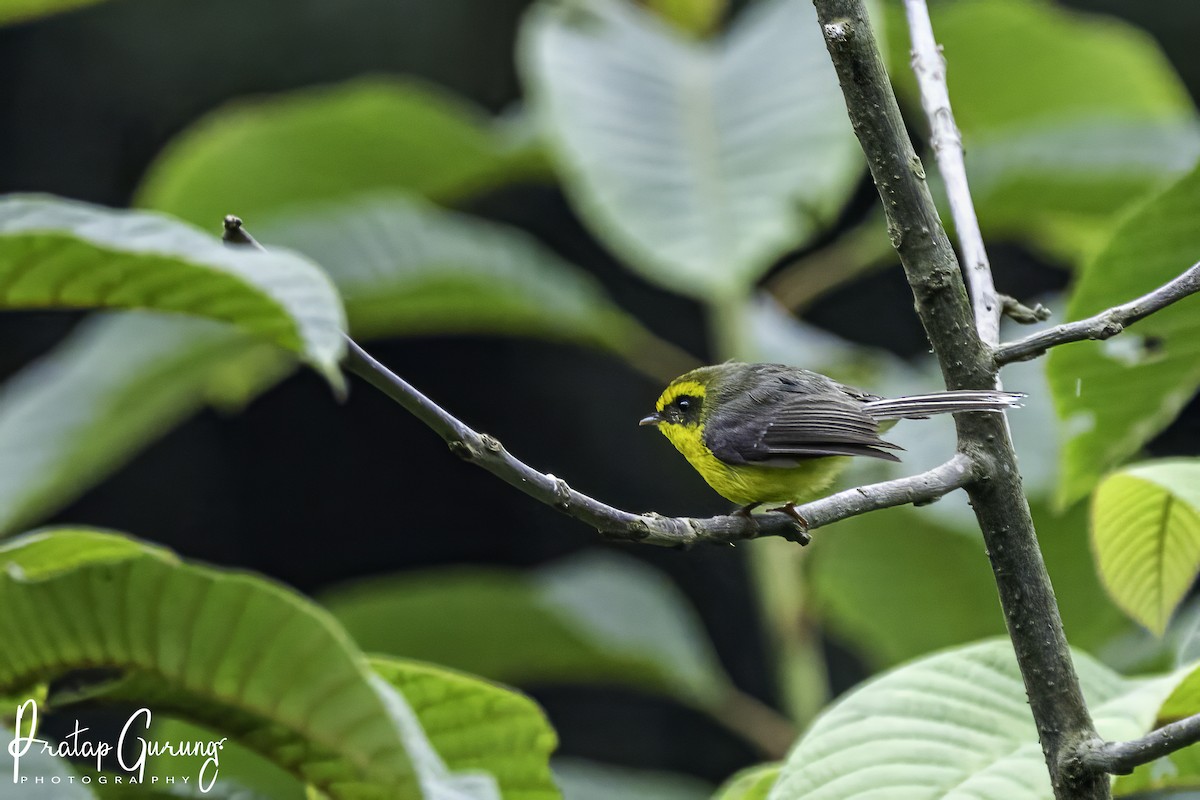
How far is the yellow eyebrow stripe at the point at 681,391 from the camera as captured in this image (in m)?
1.91

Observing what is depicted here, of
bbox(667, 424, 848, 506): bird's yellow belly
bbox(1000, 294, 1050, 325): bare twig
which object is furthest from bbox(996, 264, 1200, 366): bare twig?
bbox(667, 424, 848, 506): bird's yellow belly

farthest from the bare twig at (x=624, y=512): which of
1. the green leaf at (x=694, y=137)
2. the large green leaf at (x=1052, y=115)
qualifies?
the large green leaf at (x=1052, y=115)

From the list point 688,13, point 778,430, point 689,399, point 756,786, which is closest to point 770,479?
point 778,430

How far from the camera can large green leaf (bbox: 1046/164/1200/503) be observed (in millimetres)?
1399

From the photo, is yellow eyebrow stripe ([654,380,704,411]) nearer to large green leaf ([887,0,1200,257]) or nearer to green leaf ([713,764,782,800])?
green leaf ([713,764,782,800])

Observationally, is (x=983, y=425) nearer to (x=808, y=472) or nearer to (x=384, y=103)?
(x=808, y=472)

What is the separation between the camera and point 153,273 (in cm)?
120

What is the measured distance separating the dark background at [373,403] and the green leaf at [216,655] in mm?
5357

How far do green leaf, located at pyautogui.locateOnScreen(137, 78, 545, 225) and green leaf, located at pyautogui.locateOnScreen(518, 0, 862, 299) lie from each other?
0.81 feet

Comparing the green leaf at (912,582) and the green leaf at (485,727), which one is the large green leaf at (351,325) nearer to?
the green leaf at (912,582)

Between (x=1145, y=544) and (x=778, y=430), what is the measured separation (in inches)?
21.1

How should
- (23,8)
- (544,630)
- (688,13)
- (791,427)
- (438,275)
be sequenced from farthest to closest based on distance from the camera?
(688,13) < (544,630) < (438,275) < (23,8) < (791,427)

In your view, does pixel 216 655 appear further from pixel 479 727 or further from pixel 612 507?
pixel 612 507

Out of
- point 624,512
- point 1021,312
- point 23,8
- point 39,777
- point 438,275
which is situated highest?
point 23,8
